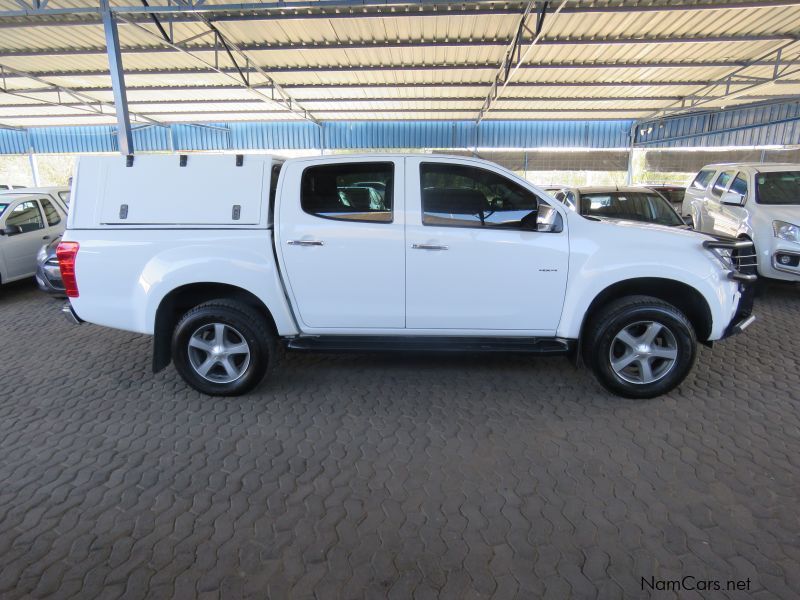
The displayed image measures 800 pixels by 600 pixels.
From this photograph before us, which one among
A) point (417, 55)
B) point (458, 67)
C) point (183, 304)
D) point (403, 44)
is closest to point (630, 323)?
point (183, 304)

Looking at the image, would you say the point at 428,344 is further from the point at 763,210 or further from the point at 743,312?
the point at 763,210

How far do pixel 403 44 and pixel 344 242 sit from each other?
29.6 ft

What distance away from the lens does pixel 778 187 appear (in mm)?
7191

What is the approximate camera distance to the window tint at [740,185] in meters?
7.41

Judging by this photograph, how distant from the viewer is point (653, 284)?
12.9ft

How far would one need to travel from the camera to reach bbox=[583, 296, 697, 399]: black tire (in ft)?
12.4

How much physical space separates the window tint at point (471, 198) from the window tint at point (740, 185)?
5432mm

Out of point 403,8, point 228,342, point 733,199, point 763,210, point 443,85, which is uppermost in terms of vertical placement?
point 403,8

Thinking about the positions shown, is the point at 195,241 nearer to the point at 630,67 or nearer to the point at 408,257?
the point at 408,257

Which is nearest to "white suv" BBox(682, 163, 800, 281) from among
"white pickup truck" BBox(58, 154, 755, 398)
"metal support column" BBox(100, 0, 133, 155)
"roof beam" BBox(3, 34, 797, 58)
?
"white pickup truck" BBox(58, 154, 755, 398)

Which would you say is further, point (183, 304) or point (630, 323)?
point (183, 304)

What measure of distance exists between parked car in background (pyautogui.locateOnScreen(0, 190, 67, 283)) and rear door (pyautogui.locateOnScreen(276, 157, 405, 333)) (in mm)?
6282

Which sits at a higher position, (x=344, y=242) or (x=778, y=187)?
(x=778, y=187)
